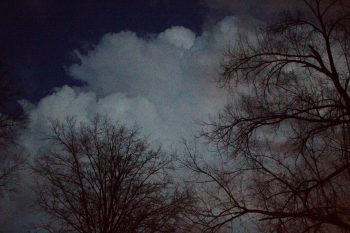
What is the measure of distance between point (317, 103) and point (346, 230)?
8.92ft

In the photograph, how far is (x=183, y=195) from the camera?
15203 mm

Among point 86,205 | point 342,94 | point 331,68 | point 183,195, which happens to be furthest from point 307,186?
point 86,205

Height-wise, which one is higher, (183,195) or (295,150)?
(183,195)

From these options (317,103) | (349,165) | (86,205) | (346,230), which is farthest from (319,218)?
(86,205)

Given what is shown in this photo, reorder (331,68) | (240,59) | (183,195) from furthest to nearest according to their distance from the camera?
1. (183,195)
2. (240,59)
3. (331,68)

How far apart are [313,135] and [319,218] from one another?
1.78 m

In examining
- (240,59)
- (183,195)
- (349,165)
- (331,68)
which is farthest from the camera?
(183,195)

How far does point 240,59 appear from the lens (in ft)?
24.9

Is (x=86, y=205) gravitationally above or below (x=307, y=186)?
above

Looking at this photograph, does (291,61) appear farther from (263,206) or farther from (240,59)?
(263,206)

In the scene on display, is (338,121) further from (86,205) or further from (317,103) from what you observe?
(86,205)

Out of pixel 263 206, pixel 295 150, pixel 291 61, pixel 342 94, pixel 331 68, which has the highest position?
pixel 291 61

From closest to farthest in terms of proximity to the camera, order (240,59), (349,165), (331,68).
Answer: (349,165)
(331,68)
(240,59)

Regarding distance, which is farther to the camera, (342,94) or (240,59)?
(240,59)
